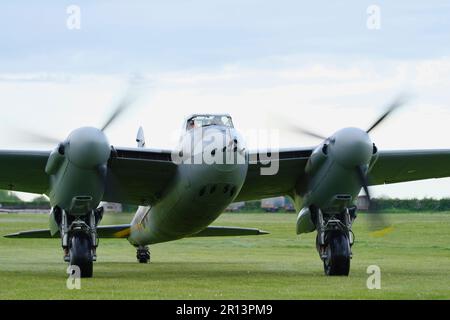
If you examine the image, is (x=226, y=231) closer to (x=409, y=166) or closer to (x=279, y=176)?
(x=279, y=176)

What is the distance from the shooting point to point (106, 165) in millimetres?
21781

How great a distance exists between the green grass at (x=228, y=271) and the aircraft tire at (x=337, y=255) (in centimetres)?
40

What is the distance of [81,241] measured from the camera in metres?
22.5

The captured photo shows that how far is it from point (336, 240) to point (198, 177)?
13.9ft

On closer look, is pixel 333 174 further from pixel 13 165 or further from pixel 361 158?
pixel 13 165

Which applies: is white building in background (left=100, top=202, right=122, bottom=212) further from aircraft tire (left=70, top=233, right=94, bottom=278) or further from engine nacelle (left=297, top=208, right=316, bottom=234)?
engine nacelle (left=297, top=208, right=316, bottom=234)

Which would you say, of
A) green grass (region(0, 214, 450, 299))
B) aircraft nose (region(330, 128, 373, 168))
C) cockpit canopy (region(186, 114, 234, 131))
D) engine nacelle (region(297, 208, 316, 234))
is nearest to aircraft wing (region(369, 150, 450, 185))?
aircraft nose (region(330, 128, 373, 168))

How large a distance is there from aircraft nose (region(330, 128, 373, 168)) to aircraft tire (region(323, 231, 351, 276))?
2.22m

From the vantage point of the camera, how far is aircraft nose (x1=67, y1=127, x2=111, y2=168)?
20875mm

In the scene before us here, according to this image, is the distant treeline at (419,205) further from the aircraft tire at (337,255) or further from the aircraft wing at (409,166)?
the aircraft tire at (337,255)

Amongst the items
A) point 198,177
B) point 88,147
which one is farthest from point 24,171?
point 198,177

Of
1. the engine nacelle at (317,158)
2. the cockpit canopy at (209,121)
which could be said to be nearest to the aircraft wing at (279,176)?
the engine nacelle at (317,158)
